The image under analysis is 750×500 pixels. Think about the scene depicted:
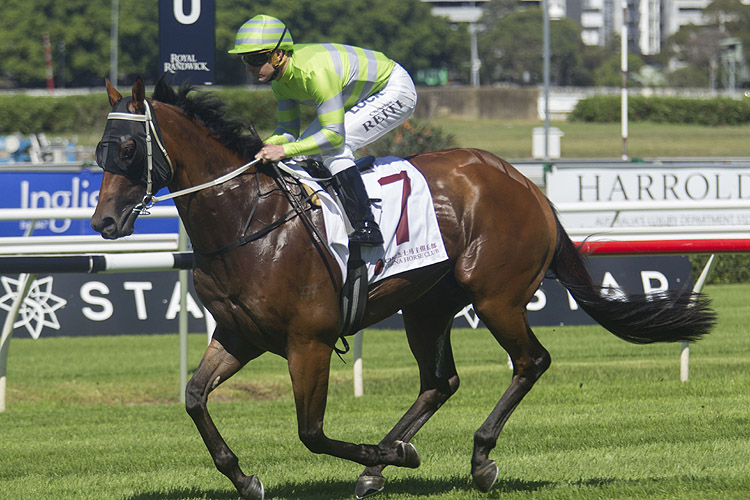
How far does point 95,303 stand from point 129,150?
467 cm

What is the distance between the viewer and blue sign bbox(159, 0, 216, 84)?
20.4 ft

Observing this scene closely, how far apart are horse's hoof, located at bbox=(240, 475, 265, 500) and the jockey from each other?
3.26 feet

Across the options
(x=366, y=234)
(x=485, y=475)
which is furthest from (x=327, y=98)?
(x=485, y=475)

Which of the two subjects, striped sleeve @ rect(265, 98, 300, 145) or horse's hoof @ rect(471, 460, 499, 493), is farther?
striped sleeve @ rect(265, 98, 300, 145)

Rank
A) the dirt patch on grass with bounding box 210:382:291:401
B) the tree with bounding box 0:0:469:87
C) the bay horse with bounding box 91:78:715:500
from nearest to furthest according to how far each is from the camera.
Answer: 1. the bay horse with bounding box 91:78:715:500
2. the dirt patch on grass with bounding box 210:382:291:401
3. the tree with bounding box 0:0:469:87

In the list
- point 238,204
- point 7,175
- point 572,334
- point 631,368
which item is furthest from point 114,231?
point 7,175

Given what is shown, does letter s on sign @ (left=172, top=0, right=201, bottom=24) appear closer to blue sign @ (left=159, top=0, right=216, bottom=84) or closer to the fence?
blue sign @ (left=159, top=0, right=216, bottom=84)

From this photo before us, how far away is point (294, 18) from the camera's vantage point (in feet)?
266

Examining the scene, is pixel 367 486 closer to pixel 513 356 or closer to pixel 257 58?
pixel 513 356

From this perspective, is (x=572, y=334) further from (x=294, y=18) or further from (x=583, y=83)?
(x=583, y=83)

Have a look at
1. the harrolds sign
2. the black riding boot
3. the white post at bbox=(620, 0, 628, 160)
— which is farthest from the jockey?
the white post at bbox=(620, 0, 628, 160)

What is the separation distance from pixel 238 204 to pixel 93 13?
71290 mm

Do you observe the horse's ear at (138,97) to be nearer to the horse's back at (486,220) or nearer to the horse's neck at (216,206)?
the horse's neck at (216,206)

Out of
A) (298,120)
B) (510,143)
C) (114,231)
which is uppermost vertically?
(298,120)
